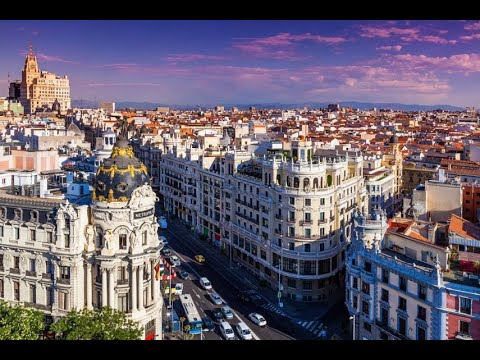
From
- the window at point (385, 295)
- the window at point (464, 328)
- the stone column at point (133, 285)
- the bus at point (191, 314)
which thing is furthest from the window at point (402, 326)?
the stone column at point (133, 285)

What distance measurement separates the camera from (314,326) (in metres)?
21.9

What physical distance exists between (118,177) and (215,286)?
30.3 feet

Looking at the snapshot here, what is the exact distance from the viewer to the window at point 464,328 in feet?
51.5

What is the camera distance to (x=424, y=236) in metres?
19.9

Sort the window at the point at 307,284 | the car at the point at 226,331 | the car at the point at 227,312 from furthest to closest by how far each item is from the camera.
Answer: the window at the point at 307,284 → the car at the point at 227,312 → the car at the point at 226,331

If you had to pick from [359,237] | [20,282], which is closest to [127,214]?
[20,282]

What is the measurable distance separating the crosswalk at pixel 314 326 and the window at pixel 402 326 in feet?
12.8

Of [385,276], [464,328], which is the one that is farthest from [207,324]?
[464,328]

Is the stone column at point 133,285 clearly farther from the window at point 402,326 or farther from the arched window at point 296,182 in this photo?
the arched window at point 296,182

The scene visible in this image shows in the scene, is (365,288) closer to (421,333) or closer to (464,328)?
(421,333)
